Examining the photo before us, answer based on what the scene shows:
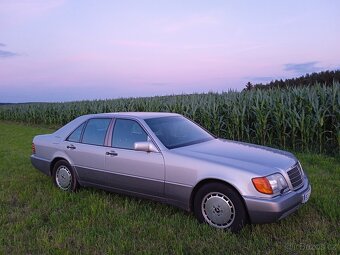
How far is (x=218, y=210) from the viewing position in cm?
473

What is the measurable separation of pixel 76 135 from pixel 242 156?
308 centimetres

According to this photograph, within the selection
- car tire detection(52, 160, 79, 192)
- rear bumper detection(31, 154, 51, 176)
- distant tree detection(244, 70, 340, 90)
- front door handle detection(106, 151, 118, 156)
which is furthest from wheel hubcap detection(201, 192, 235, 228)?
distant tree detection(244, 70, 340, 90)

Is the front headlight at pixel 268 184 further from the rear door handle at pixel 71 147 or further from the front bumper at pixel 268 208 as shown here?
the rear door handle at pixel 71 147

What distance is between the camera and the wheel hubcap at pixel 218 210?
184 inches

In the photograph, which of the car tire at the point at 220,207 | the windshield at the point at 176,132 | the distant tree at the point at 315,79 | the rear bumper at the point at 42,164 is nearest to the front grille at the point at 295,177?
the car tire at the point at 220,207

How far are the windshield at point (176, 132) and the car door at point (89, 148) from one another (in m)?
0.90

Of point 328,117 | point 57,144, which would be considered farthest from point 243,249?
point 328,117

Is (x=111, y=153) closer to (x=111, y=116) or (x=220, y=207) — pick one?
(x=111, y=116)

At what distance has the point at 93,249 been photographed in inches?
169

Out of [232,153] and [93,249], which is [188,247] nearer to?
[93,249]

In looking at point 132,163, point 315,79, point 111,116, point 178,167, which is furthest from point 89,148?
point 315,79

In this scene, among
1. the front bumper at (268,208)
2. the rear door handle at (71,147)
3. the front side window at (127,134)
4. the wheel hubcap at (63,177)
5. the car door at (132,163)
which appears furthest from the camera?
the wheel hubcap at (63,177)

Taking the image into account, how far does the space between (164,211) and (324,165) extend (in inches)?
172

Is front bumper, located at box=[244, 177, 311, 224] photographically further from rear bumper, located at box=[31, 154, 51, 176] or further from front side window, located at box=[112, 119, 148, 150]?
rear bumper, located at box=[31, 154, 51, 176]
